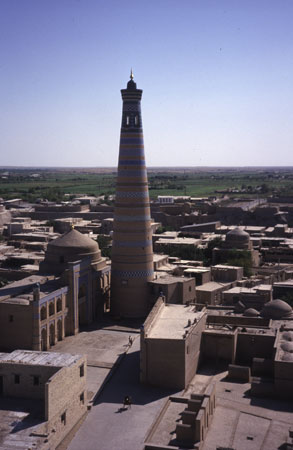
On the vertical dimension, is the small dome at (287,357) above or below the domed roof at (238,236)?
below

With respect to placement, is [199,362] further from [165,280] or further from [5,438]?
[5,438]

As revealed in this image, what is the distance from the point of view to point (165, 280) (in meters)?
29.4

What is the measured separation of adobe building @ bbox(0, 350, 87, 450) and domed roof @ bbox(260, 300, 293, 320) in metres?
11.1

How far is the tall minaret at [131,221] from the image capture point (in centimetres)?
2855

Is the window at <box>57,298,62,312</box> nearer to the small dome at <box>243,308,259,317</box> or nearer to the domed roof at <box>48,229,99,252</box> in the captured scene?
the domed roof at <box>48,229,99,252</box>

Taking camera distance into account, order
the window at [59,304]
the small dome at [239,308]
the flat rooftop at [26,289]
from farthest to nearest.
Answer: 1. the small dome at [239,308]
2. the window at [59,304]
3. the flat rooftop at [26,289]

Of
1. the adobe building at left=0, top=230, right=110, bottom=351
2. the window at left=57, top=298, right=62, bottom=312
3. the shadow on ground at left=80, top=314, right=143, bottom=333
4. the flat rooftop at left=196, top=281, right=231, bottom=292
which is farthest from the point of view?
the flat rooftop at left=196, top=281, right=231, bottom=292

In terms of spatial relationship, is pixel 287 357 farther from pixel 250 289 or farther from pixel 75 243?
pixel 75 243

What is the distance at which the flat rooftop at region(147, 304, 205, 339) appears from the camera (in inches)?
853

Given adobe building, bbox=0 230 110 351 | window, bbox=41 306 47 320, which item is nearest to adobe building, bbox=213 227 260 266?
adobe building, bbox=0 230 110 351

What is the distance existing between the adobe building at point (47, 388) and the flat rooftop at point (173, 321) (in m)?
3.89

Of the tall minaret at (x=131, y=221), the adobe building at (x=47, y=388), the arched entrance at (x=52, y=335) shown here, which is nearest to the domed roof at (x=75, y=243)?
the tall minaret at (x=131, y=221)

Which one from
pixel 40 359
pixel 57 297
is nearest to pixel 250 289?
pixel 57 297

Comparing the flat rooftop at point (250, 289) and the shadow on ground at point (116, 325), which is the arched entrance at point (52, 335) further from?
the flat rooftop at point (250, 289)
